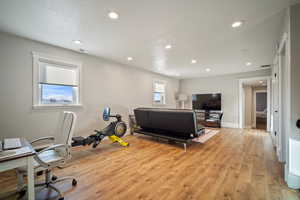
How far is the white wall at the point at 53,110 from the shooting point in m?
2.65

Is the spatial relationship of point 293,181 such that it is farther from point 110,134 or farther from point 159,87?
point 159,87

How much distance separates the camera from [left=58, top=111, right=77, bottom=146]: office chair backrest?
1.71 metres

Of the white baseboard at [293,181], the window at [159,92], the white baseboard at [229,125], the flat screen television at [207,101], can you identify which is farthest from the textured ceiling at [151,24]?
the white baseboard at [229,125]

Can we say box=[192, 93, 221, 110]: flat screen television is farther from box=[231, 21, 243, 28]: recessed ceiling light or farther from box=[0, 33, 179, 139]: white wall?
box=[231, 21, 243, 28]: recessed ceiling light

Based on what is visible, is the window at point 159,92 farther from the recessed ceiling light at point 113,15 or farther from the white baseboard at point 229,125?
the recessed ceiling light at point 113,15

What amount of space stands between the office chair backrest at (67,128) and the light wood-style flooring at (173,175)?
0.72 meters

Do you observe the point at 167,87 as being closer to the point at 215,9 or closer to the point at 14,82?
the point at 215,9

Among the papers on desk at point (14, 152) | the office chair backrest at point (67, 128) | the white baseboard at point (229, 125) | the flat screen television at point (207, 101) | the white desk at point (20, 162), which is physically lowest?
the white baseboard at point (229, 125)

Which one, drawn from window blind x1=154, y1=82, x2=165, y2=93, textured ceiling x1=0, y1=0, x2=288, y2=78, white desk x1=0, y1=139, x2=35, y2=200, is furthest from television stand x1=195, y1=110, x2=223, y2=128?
white desk x1=0, y1=139, x2=35, y2=200

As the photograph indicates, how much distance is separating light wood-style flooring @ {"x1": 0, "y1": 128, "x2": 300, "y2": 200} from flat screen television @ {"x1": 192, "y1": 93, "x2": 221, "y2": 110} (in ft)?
11.0

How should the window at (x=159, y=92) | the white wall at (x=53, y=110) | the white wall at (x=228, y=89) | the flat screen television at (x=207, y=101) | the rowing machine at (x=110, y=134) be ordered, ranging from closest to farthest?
the white wall at (x=53, y=110), the rowing machine at (x=110, y=134), the white wall at (x=228, y=89), the window at (x=159, y=92), the flat screen television at (x=207, y=101)

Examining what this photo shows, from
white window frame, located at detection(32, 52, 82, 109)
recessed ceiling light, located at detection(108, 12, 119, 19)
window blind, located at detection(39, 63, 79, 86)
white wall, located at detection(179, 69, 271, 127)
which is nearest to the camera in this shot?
recessed ceiling light, located at detection(108, 12, 119, 19)

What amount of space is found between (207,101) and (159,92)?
2.64 m

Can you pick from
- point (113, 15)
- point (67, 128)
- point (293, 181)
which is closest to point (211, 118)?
point (293, 181)
